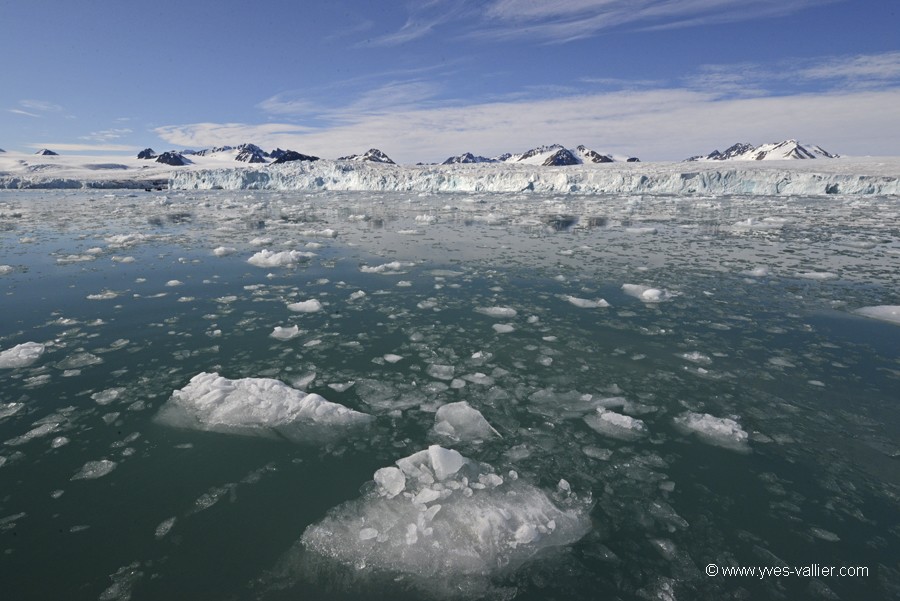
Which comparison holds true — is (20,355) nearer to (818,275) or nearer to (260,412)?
(260,412)

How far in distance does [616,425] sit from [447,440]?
1574 mm

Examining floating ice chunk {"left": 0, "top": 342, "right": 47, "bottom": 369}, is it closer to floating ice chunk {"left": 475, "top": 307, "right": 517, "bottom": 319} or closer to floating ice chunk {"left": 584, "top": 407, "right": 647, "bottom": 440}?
floating ice chunk {"left": 475, "top": 307, "right": 517, "bottom": 319}

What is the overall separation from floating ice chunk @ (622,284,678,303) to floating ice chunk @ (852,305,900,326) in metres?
2.68

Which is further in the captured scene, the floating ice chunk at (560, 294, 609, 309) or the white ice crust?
the floating ice chunk at (560, 294, 609, 309)

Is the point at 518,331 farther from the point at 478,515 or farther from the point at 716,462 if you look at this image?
the point at 478,515

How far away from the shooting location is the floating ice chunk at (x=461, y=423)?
391 cm

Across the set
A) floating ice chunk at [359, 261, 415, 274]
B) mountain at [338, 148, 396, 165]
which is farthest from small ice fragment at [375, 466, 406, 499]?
mountain at [338, 148, 396, 165]

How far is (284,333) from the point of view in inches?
241

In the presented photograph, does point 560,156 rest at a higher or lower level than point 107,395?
higher

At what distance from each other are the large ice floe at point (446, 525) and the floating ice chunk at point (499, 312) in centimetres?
374

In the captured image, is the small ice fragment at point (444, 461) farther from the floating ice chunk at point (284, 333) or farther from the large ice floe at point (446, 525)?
the floating ice chunk at point (284, 333)

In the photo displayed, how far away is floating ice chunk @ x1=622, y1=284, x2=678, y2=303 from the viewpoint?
25.1 feet

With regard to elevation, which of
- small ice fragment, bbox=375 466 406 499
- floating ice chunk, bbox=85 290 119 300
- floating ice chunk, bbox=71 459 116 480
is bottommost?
floating ice chunk, bbox=71 459 116 480

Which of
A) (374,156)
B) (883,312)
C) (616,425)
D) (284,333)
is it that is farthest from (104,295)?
(374,156)
